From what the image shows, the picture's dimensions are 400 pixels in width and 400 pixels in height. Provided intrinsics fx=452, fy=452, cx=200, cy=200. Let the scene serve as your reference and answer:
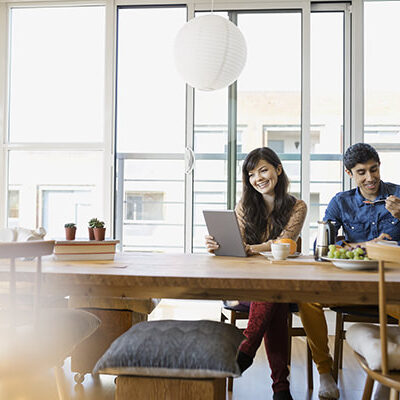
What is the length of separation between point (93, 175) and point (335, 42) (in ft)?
7.74

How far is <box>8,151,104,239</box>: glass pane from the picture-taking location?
13.0 feet

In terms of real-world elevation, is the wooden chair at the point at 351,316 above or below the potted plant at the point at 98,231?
below

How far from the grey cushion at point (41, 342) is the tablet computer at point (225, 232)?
0.69m

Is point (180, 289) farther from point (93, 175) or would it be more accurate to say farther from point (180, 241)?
point (93, 175)

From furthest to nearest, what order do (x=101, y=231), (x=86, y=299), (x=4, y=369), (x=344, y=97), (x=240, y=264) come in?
(x=344, y=97), (x=86, y=299), (x=101, y=231), (x=240, y=264), (x=4, y=369)

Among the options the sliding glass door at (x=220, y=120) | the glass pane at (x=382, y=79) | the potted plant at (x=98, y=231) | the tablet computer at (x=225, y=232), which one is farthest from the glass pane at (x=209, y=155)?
the potted plant at (x=98, y=231)

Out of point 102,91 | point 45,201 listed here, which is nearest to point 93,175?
point 45,201

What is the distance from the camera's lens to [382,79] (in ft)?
12.4

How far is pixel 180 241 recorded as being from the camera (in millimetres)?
3916

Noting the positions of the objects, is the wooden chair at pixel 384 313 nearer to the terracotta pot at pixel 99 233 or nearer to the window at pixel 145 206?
the terracotta pot at pixel 99 233

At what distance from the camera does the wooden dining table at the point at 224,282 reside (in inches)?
55.4

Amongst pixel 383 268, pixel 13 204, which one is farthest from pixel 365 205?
pixel 13 204

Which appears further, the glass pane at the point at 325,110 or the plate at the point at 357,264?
the glass pane at the point at 325,110

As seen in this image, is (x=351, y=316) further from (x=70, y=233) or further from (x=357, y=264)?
(x=70, y=233)
